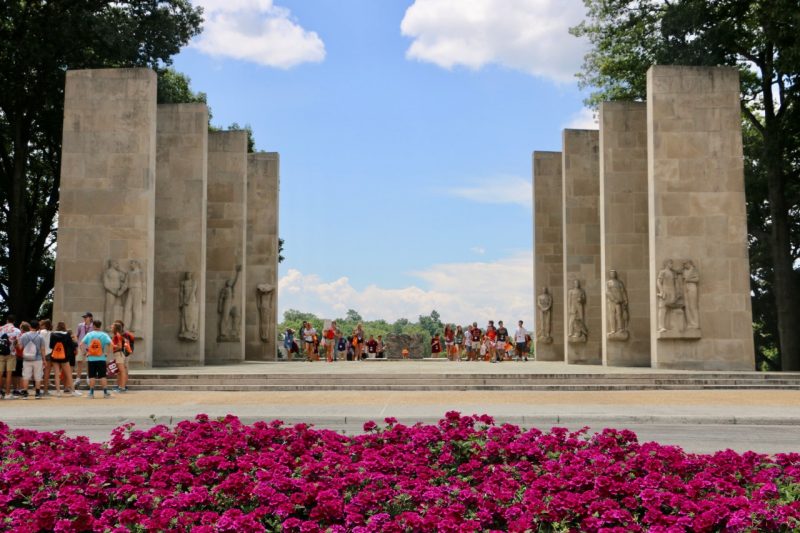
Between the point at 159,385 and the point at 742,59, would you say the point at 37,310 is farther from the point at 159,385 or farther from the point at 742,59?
the point at 742,59

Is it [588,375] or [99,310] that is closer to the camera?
[588,375]

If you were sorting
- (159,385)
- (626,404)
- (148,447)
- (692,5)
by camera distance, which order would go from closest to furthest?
(148,447) < (626,404) < (159,385) < (692,5)

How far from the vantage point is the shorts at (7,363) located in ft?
61.7

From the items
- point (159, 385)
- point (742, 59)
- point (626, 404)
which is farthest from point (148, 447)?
point (742, 59)

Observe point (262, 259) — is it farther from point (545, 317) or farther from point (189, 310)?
point (545, 317)

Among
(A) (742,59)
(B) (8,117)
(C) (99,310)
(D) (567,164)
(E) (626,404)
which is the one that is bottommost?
(E) (626,404)

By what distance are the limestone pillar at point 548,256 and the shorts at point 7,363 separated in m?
22.0

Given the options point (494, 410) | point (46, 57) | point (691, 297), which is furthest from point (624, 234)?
point (46, 57)

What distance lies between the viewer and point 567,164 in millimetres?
33469

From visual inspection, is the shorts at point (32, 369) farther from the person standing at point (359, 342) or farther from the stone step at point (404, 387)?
the person standing at point (359, 342)

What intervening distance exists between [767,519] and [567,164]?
28247 millimetres

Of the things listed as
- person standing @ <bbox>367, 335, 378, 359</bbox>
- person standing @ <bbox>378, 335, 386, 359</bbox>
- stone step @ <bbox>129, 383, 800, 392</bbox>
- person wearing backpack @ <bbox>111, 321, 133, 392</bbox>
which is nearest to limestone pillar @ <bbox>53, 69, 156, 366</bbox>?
stone step @ <bbox>129, 383, 800, 392</bbox>

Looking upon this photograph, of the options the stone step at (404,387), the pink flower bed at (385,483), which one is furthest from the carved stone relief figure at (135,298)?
the pink flower bed at (385,483)

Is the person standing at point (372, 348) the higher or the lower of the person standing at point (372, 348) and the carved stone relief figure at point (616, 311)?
the lower
